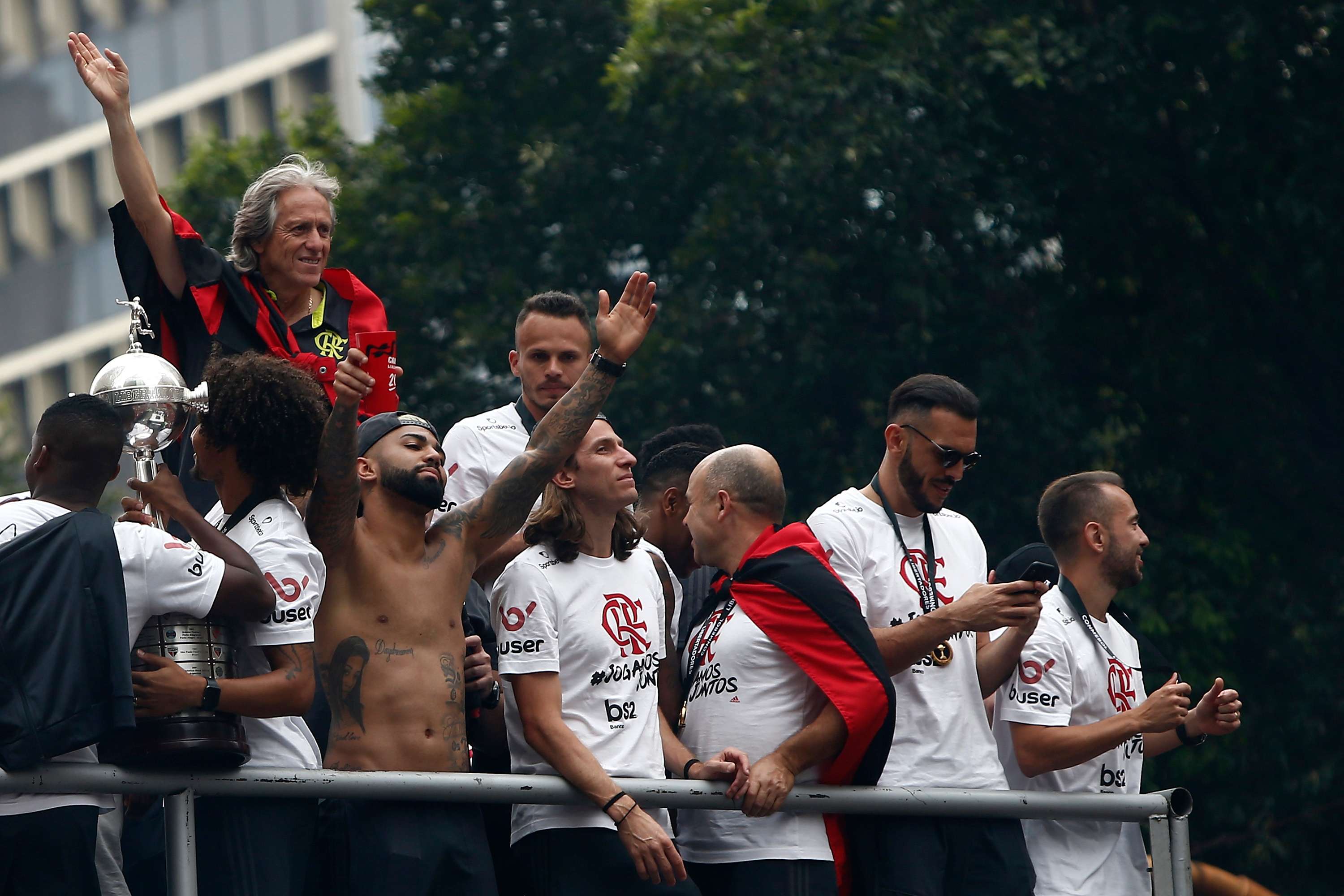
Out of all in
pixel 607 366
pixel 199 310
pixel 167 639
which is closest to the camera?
pixel 167 639

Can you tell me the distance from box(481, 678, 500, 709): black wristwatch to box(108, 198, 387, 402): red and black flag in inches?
43.9

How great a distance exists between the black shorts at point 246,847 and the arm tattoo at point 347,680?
0.33 metres

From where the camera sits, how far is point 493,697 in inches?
231

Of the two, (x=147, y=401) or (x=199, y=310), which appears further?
(x=199, y=310)

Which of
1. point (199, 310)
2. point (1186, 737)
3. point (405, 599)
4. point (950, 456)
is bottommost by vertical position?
point (1186, 737)

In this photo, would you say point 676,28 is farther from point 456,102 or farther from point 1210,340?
point 1210,340

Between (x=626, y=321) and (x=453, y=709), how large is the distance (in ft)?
4.46

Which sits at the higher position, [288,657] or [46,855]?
[288,657]

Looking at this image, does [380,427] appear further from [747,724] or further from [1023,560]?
[1023,560]

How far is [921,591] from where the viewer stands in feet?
20.7

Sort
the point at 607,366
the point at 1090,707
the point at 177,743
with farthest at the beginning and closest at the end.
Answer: the point at 1090,707 → the point at 607,366 → the point at 177,743

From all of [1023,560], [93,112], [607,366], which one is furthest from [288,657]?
[93,112]

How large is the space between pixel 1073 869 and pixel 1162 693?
679mm

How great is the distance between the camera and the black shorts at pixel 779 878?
5727mm
